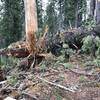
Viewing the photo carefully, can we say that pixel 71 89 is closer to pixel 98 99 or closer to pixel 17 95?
pixel 98 99

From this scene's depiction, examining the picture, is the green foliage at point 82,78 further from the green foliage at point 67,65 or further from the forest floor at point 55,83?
the green foliage at point 67,65

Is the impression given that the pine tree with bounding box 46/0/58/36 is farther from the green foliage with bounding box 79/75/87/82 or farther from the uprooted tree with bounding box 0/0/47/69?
the green foliage with bounding box 79/75/87/82

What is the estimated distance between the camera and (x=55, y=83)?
4449 mm

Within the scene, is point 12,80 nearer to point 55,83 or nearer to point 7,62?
point 55,83

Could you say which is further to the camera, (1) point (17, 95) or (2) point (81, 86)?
(2) point (81, 86)

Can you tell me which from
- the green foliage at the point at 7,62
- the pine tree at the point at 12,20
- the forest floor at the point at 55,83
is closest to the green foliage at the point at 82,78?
the forest floor at the point at 55,83

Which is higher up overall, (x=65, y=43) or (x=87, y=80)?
(x=65, y=43)

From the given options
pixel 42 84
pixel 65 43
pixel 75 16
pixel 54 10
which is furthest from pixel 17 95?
pixel 54 10

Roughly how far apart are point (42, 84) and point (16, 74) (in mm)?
791

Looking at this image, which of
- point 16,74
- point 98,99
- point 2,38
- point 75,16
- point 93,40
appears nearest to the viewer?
point 98,99

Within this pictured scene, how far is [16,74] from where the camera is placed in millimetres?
4949

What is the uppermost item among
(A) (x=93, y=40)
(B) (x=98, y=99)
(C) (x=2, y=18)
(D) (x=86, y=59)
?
(C) (x=2, y=18)

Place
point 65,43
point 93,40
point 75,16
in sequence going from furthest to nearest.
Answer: point 75,16, point 65,43, point 93,40

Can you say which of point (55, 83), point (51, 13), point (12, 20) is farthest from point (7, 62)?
point (51, 13)
